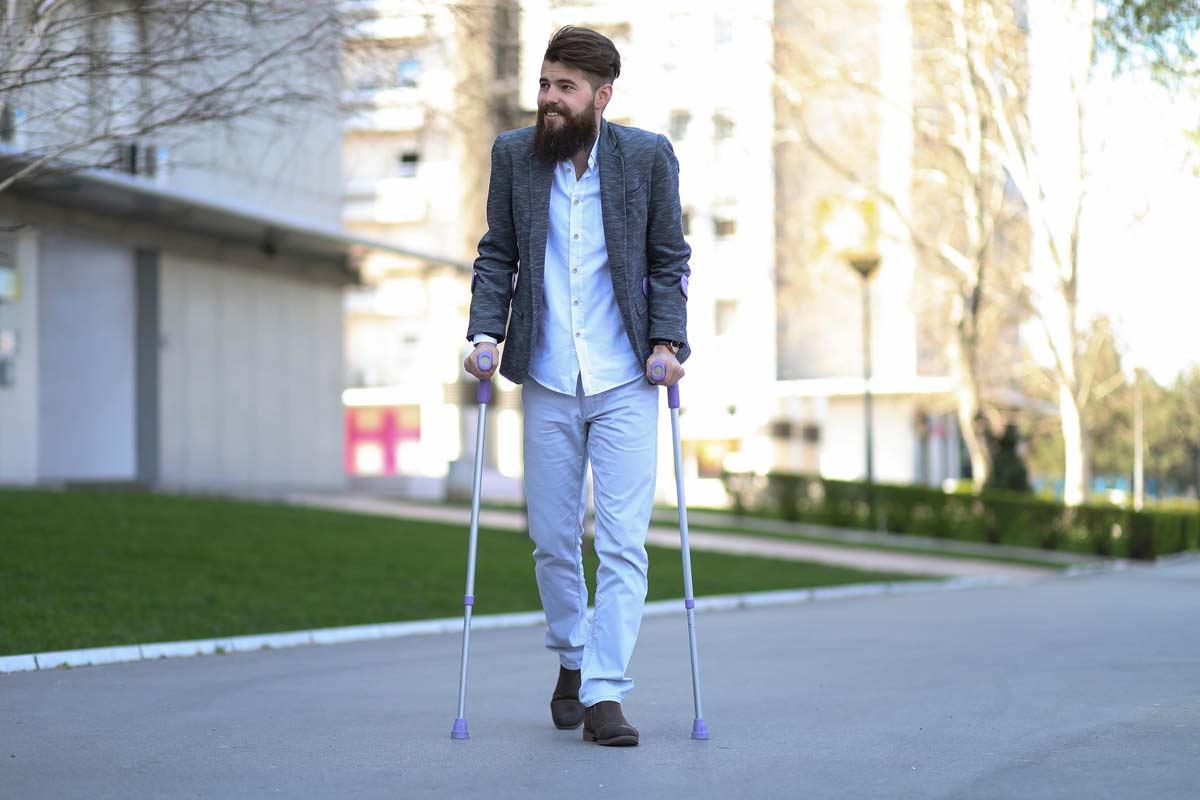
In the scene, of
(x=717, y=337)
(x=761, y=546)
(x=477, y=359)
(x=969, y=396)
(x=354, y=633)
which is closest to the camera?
(x=477, y=359)

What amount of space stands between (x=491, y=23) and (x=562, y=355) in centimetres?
1000

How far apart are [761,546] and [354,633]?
1534 centimetres

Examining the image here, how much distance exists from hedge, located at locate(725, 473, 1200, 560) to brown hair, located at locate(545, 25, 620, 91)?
2294 centimetres

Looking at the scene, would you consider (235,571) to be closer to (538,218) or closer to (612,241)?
(538,218)

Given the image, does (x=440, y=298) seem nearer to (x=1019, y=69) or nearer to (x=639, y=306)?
(x=1019, y=69)

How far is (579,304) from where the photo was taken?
19.0 feet

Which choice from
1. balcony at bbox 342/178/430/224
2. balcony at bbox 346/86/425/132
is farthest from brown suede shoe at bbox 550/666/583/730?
balcony at bbox 342/178/430/224

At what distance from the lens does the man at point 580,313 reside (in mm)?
5723

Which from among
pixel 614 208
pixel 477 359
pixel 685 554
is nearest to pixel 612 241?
pixel 614 208

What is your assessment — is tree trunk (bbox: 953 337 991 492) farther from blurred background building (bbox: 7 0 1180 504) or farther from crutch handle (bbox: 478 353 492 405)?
crutch handle (bbox: 478 353 492 405)

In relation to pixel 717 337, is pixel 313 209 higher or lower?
A: higher

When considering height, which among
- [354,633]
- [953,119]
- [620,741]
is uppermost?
[953,119]

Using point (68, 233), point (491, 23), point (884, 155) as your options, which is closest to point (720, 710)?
point (491, 23)

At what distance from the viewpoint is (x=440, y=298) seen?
219ft
